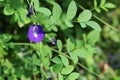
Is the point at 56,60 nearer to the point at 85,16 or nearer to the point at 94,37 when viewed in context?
the point at 85,16

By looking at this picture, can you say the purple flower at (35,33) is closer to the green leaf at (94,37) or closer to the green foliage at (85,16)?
the green foliage at (85,16)

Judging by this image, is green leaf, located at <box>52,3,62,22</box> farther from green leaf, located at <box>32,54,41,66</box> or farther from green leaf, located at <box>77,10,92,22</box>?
green leaf, located at <box>32,54,41,66</box>

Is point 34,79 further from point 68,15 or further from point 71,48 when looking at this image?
point 68,15

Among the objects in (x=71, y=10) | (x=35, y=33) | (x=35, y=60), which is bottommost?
(x=35, y=60)

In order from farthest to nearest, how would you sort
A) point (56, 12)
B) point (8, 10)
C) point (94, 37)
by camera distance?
point (94, 37), point (8, 10), point (56, 12)

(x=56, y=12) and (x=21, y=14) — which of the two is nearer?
(x=56, y=12)

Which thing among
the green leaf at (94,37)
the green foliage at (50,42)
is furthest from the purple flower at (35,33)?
the green leaf at (94,37)

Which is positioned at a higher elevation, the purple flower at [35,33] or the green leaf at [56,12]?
the green leaf at [56,12]

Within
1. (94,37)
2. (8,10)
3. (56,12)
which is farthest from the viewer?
(94,37)

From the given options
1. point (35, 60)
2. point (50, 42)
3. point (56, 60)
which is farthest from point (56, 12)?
point (50, 42)

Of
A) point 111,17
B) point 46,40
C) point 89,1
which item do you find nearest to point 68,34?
point 46,40

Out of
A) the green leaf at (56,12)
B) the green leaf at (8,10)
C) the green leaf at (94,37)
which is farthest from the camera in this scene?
the green leaf at (94,37)
